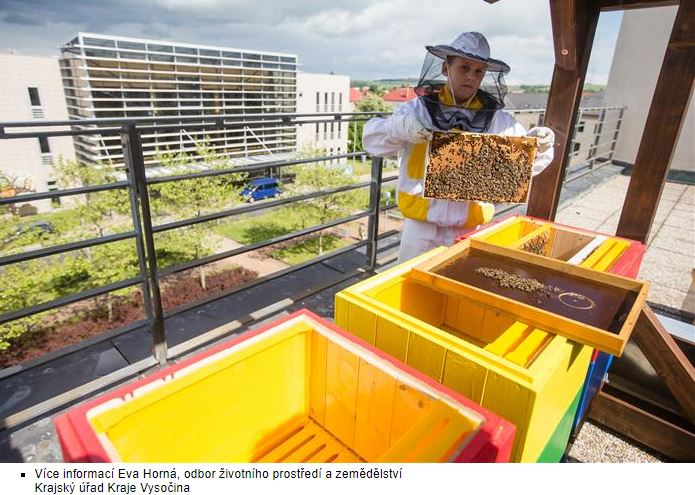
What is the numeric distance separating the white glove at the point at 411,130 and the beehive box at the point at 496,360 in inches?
30.4

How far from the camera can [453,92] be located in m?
2.10

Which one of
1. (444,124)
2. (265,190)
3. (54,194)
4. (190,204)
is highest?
(444,124)

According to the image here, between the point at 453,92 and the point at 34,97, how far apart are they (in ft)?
94.5

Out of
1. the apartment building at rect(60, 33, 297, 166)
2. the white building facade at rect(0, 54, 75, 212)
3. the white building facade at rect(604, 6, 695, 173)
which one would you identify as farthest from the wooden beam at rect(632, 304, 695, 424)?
the apartment building at rect(60, 33, 297, 166)

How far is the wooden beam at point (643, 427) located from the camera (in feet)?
6.77

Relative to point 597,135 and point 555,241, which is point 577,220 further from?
point 555,241

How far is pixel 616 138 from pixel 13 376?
1101 centimetres

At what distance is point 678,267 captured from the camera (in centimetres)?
433

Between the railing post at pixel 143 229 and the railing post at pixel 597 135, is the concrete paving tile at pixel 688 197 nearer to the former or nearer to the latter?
the railing post at pixel 597 135

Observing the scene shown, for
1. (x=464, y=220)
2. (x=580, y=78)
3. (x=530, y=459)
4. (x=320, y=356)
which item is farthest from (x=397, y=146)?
(x=530, y=459)

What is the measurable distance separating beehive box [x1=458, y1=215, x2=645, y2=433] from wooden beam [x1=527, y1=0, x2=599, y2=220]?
0.36 metres

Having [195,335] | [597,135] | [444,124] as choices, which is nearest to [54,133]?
[195,335]

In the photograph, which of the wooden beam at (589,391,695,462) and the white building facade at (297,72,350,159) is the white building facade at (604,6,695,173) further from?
the white building facade at (297,72,350,159)

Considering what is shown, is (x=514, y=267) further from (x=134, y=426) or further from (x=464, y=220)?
(x=134, y=426)
